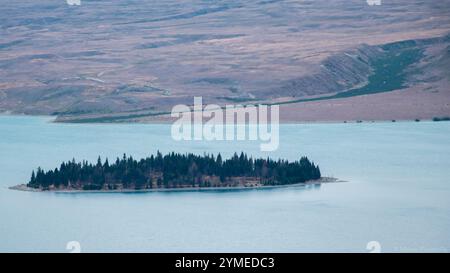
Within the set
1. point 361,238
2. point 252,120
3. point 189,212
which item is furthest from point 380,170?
point 252,120

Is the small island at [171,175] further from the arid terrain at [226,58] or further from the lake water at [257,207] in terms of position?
the arid terrain at [226,58]

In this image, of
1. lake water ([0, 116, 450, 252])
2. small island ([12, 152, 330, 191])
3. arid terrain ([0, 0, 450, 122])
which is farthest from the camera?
arid terrain ([0, 0, 450, 122])

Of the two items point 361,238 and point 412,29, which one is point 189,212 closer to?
point 361,238

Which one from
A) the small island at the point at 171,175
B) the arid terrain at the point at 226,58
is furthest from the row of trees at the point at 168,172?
the arid terrain at the point at 226,58

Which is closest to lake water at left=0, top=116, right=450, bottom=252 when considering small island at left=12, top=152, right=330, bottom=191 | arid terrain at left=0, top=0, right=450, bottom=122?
small island at left=12, top=152, right=330, bottom=191

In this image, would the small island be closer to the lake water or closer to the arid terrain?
the lake water

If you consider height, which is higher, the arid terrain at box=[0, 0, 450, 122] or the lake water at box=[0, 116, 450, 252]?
the arid terrain at box=[0, 0, 450, 122]
